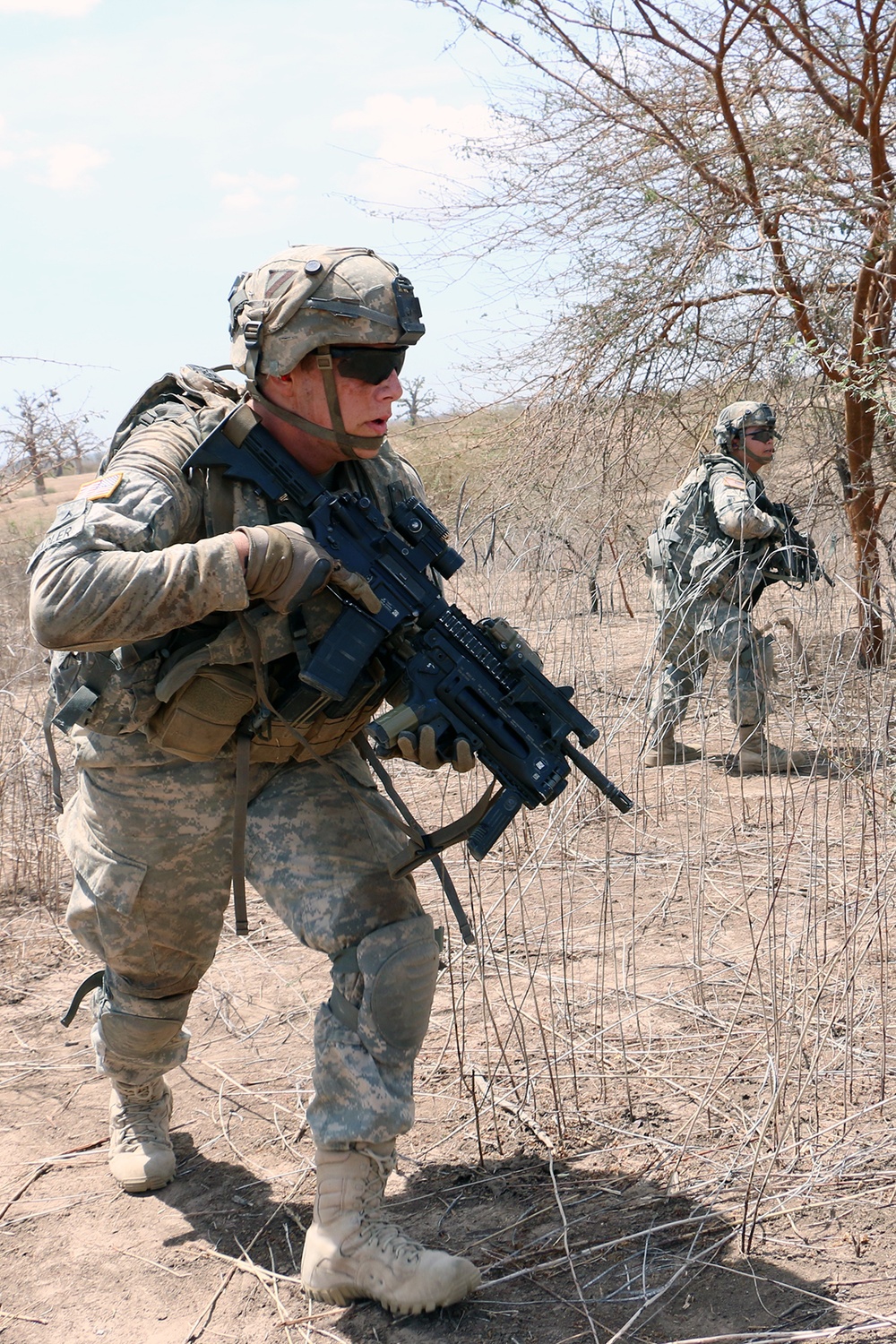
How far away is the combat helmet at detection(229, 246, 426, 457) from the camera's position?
2367 mm

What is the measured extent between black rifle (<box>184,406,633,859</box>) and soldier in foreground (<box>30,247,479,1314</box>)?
61 mm

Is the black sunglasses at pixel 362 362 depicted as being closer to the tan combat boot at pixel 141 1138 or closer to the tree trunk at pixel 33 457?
the tan combat boot at pixel 141 1138

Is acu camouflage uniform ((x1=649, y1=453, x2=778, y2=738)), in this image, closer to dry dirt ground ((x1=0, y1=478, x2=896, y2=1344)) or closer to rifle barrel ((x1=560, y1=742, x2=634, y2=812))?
dry dirt ground ((x1=0, y1=478, x2=896, y2=1344))

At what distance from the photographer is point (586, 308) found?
6.66 meters

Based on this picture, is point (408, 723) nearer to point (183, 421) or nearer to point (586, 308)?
point (183, 421)

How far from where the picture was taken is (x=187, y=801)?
2.51 meters

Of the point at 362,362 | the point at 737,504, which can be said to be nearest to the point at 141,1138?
the point at 362,362

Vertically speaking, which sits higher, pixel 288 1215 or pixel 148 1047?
pixel 148 1047

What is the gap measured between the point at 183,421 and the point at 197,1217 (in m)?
1.64

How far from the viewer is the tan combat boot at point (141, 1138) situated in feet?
8.81

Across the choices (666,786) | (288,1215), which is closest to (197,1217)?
(288,1215)

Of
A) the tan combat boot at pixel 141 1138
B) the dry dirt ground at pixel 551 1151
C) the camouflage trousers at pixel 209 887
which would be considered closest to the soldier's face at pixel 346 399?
the camouflage trousers at pixel 209 887

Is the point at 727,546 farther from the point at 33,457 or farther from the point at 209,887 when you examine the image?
the point at 209,887

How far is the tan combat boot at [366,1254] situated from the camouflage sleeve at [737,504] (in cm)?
421
